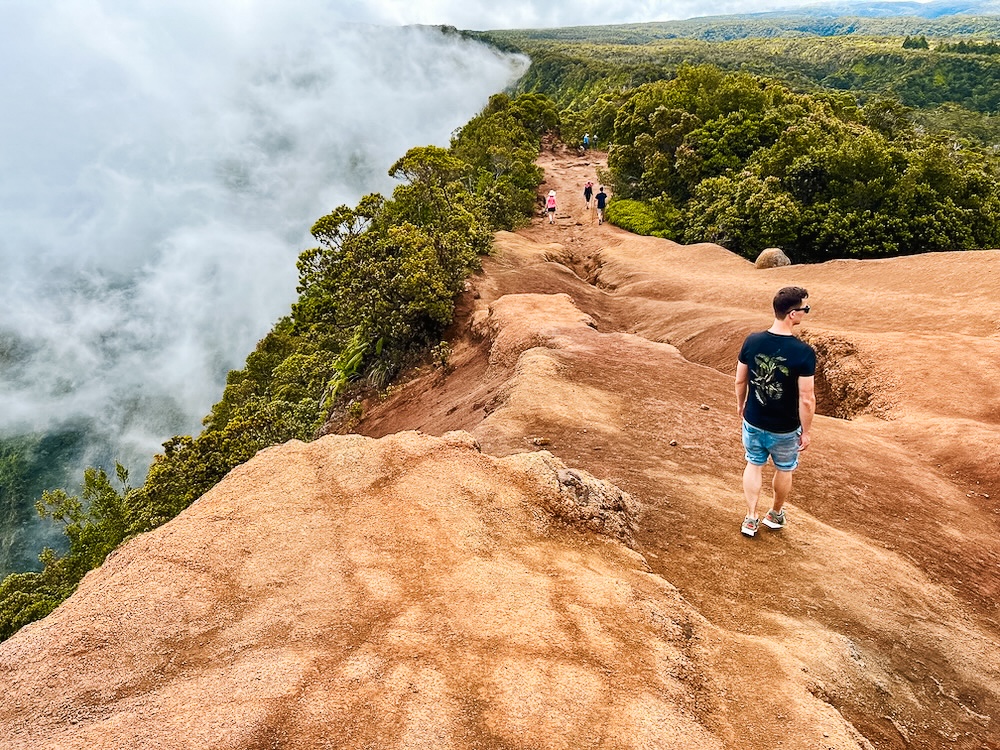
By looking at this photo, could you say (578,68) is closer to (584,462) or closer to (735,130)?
(735,130)

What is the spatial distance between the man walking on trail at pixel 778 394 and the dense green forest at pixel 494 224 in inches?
541

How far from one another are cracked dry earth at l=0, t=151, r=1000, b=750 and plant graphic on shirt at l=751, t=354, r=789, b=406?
1769 mm

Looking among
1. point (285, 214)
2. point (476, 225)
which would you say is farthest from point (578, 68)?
point (476, 225)

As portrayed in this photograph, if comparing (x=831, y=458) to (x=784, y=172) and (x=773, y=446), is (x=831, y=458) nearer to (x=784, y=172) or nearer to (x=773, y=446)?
(x=773, y=446)

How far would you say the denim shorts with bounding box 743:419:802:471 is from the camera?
677cm

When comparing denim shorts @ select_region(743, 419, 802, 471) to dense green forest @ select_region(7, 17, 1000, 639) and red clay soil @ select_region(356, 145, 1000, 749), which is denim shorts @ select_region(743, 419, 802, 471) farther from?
dense green forest @ select_region(7, 17, 1000, 639)

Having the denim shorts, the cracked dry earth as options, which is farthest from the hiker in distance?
the denim shorts

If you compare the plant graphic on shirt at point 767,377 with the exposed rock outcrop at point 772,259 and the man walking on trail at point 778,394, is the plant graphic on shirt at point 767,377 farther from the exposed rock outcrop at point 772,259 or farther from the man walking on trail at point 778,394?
the exposed rock outcrop at point 772,259

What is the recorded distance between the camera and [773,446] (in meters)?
6.85

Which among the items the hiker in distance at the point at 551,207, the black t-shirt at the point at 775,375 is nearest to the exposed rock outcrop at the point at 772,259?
the hiker in distance at the point at 551,207

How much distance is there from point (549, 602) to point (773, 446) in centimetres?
336

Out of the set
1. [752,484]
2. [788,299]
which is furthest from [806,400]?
[752,484]

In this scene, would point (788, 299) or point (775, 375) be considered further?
point (775, 375)

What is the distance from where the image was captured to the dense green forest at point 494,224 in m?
21.6
